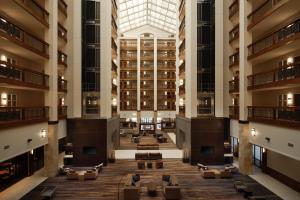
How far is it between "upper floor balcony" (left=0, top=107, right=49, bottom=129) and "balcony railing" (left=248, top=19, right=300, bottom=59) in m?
16.7

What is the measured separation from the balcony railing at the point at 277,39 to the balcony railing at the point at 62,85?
666 inches

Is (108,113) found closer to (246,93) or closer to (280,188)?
(246,93)

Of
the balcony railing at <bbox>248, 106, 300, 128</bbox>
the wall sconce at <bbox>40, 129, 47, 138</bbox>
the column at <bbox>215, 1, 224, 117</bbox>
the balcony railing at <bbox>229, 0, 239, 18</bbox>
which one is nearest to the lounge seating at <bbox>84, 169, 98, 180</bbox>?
the wall sconce at <bbox>40, 129, 47, 138</bbox>

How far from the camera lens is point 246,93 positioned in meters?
23.9

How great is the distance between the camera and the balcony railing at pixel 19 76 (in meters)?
16.8

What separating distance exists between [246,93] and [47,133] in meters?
16.7

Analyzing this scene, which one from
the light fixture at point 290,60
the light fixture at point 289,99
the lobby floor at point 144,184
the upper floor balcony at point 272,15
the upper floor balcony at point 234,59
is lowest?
the lobby floor at point 144,184

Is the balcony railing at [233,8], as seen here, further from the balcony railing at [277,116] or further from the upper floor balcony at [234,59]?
the balcony railing at [277,116]

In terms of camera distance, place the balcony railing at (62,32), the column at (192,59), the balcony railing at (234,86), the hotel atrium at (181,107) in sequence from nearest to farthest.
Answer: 1. the hotel atrium at (181,107)
2. the balcony railing at (62,32)
3. the balcony railing at (234,86)
4. the column at (192,59)

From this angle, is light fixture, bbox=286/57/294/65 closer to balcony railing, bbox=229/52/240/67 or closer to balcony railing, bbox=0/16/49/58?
balcony railing, bbox=229/52/240/67

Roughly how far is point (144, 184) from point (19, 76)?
39.3 ft

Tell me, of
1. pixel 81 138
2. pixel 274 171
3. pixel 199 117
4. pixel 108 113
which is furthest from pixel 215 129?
pixel 81 138

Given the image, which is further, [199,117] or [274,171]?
[199,117]

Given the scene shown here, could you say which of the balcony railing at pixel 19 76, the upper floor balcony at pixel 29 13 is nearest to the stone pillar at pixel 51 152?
the balcony railing at pixel 19 76
